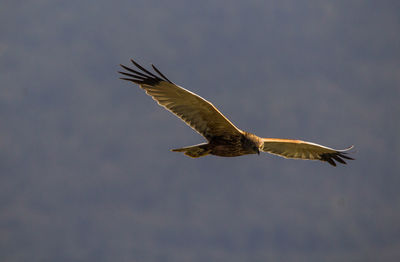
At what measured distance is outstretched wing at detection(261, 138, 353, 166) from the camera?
509 inches

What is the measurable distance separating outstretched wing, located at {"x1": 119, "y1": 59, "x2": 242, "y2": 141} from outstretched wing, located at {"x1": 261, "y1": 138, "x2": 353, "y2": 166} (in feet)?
5.31

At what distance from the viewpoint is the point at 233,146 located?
452 inches

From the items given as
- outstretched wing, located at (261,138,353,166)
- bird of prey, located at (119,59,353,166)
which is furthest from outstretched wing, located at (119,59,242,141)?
outstretched wing, located at (261,138,353,166)

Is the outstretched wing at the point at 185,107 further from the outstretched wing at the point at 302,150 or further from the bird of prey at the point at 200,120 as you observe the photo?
the outstretched wing at the point at 302,150

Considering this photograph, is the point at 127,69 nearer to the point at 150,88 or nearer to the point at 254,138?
the point at 150,88

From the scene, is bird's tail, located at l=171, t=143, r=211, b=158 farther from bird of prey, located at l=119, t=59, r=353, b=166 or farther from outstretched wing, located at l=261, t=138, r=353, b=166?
outstretched wing, located at l=261, t=138, r=353, b=166

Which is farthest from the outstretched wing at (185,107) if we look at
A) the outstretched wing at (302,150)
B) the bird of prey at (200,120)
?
the outstretched wing at (302,150)

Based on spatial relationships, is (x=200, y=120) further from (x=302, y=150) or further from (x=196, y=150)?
(x=302, y=150)

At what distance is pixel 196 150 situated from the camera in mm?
11320

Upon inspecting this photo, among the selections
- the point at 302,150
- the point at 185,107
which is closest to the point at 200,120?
the point at 185,107

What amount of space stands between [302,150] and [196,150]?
3539 millimetres

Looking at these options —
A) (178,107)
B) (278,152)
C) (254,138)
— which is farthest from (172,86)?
(278,152)

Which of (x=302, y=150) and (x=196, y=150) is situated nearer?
(x=196, y=150)

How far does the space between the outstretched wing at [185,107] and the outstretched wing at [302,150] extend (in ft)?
5.31
